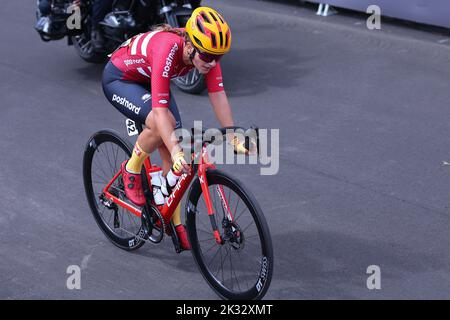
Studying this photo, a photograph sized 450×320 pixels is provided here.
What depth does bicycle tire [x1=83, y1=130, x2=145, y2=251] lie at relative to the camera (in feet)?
21.8

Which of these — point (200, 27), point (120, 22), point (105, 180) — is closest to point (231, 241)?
point (200, 27)

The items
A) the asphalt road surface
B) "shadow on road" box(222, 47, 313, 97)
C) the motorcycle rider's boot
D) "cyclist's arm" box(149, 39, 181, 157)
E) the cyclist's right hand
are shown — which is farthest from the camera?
the motorcycle rider's boot

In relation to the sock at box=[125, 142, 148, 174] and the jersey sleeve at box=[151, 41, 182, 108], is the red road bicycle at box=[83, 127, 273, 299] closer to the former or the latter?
the sock at box=[125, 142, 148, 174]

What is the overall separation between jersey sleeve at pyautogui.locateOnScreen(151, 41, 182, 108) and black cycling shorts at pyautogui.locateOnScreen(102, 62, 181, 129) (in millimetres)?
359

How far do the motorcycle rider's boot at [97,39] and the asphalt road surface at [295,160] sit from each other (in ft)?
1.26

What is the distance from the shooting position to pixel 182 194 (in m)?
6.25

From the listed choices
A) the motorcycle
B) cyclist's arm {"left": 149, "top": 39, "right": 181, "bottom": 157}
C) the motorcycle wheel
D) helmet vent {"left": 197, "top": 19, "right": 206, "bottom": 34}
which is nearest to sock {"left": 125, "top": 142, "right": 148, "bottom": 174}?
cyclist's arm {"left": 149, "top": 39, "right": 181, "bottom": 157}

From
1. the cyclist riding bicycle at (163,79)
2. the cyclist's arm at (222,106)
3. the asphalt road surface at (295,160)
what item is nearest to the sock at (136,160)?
the cyclist riding bicycle at (163,79)

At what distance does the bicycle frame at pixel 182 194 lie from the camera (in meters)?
5.81

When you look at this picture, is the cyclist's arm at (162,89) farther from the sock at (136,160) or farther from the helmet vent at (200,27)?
the sock at (136,160)

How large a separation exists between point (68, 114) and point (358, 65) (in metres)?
3.41

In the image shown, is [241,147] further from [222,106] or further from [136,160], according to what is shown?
[136,160]

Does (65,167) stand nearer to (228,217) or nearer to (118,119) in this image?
(118,119)

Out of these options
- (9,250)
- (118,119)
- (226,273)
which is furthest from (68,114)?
(226,273)
